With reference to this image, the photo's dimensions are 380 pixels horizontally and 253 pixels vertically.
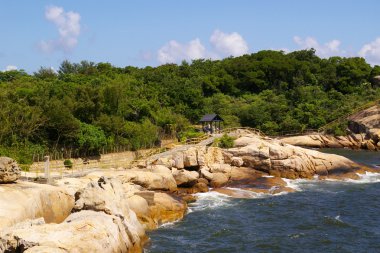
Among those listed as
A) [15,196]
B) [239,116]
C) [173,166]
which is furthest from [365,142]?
[15,196]

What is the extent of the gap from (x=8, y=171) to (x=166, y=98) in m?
50.0

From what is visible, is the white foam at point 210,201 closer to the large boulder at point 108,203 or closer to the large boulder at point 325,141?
the large boulder at point 108,203

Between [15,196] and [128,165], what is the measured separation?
2139cm

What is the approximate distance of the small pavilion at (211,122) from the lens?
63031 millimetres

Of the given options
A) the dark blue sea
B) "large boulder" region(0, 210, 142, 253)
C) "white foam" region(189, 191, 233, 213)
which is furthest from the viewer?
"white foam" region(189, 191, 233, 213)

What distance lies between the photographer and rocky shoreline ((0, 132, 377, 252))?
68.5 ft

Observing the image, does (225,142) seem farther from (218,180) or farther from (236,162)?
(218,180)

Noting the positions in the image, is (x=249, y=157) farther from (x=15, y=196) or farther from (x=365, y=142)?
(x=365, y=142)

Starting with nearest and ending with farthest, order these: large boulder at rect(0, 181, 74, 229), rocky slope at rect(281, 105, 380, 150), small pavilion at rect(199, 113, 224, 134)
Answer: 1. large boulder at rect(0, 181, 74, 229)
2. small pavilion at rect(199, 113, 224, 134)
3. rocky slope at rect(281, 105, 380, 150)

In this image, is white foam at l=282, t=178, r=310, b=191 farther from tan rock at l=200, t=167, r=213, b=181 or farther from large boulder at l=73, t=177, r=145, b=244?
large boulder at l=73, t=177, r=145, b=244

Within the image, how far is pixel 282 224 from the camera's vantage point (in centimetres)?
3425

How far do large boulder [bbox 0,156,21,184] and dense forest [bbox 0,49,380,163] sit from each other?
14.3 meters

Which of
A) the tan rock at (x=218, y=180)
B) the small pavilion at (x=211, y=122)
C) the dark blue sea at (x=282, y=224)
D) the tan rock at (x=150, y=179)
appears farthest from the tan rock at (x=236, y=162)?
the small pavilion at (x=211, y=122)

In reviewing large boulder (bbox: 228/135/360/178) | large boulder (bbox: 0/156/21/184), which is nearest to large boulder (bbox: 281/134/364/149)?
large boulder (bbox: 228/135/360/178)
